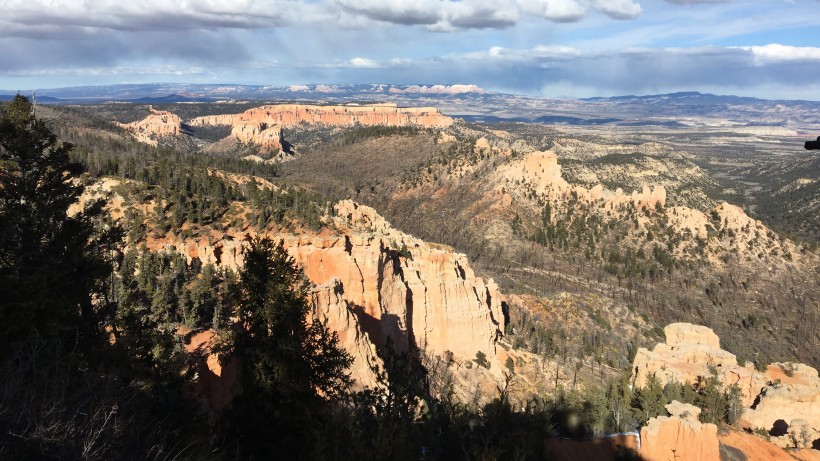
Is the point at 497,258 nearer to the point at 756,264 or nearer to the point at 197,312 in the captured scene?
the point at 756,264

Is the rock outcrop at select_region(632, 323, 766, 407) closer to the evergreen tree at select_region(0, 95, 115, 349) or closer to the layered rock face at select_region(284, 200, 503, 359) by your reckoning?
the layered rock face at select_region(284, 200, 503, 359)

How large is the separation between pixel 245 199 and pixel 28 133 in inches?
1355

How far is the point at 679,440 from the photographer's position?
24.2m

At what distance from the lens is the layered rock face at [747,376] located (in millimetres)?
34031

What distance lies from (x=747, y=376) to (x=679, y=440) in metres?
18.9

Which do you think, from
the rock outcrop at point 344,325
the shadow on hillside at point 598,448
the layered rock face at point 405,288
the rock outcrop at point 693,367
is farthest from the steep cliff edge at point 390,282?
the shadow on hillside at point 598,448

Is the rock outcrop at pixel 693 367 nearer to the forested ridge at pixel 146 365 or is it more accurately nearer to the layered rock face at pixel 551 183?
the forested ridge at pixel 146 365

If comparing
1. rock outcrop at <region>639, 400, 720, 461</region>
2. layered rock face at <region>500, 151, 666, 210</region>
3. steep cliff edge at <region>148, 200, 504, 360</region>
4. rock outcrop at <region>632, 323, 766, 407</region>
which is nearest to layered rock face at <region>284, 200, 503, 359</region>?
steep cliff edge at <region>148, 200, 504, 360</region>

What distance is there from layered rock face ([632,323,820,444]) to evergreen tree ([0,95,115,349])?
35651 millimetres

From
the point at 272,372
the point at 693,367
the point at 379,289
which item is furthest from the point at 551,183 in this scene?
the point at 272,372

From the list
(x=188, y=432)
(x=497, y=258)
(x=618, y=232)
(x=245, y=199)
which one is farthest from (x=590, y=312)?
(x=188, y=432)

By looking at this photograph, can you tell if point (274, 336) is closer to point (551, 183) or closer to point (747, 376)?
point (747, 376)

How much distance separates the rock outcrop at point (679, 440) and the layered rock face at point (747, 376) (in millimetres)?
8969

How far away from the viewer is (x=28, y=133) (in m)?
16.5
